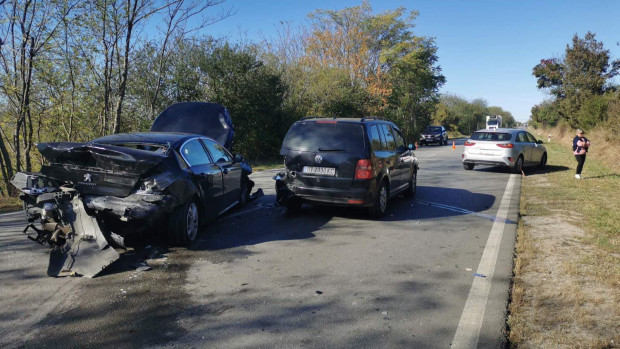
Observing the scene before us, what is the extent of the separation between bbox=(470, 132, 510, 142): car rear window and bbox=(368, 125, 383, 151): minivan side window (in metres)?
8.95

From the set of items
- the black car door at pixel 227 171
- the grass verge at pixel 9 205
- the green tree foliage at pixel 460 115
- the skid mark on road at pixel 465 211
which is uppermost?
the green tree foliage at pixel 460 115

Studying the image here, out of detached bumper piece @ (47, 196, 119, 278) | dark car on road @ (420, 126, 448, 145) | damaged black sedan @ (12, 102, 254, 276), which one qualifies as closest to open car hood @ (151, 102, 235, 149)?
damaged black sedan @ (12, 102, 254, 276)

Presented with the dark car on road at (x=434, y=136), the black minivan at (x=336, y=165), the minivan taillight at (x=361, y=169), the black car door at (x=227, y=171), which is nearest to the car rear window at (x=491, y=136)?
the black minivan at (x=336, y=165)

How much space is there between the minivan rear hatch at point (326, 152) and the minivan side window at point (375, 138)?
0.24 m

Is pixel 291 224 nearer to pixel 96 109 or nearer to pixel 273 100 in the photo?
pixel 96 109

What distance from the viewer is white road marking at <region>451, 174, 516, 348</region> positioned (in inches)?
139

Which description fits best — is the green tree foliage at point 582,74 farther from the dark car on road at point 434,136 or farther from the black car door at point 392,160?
the black car door at point 392,160

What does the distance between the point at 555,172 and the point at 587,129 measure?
16.6 m

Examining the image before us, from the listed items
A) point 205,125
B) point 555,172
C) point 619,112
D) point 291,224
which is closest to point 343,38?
point 619,112

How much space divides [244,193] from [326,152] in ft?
6.49

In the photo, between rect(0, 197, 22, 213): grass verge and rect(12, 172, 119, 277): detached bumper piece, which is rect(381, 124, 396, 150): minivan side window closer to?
rect(12, 172, 119, 277): detached bumper piece

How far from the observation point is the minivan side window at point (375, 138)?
769 cm

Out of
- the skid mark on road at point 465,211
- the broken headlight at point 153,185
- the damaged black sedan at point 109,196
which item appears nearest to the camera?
the damaged black sedan at point 109,196

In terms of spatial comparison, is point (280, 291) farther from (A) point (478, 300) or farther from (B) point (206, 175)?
(B) point (206, 175)
